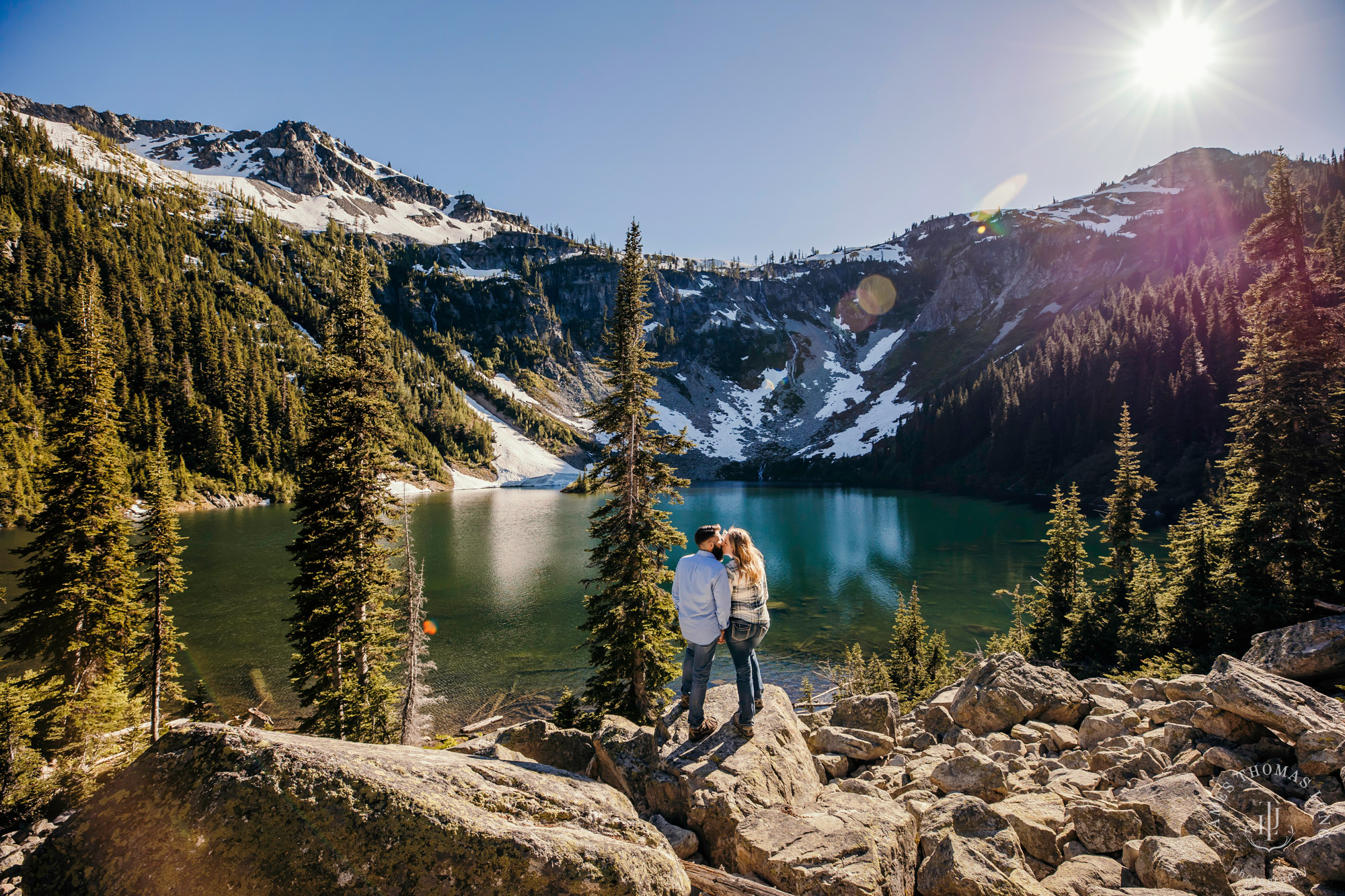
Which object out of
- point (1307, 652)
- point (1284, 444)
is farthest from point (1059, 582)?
point (1307, 652)

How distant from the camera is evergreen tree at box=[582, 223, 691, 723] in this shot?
15.1 meters

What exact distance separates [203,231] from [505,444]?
426ft

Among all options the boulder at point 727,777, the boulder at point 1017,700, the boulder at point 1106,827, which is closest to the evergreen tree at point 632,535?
the boulder at point 727,777

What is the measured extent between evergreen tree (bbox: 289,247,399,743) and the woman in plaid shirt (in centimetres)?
1262

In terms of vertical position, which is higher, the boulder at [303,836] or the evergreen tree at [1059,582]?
the boulder at [303,836]

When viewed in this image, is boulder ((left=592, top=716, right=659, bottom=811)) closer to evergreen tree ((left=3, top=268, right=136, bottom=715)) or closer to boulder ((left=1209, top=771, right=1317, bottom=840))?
boulder ((left=1209, top=771, right=1317, bottom=840))

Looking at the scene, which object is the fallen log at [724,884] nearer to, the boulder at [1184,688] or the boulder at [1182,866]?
the boulder at [1182,866]

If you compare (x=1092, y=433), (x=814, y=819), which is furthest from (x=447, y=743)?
(x=1092, y=433)

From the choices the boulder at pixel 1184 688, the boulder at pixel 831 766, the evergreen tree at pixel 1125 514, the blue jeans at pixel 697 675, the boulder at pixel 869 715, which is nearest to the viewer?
the blue jeans at pixel 697 675

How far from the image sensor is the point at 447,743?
620 inches

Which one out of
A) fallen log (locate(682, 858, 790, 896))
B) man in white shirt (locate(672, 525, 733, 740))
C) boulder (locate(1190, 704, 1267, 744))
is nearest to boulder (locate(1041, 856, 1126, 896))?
fallen log (locate(682, 858, 790, 896))

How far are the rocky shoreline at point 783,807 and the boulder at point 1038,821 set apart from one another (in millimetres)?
27

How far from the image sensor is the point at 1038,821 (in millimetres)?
6367

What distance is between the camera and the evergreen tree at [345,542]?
49.0 ft
